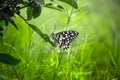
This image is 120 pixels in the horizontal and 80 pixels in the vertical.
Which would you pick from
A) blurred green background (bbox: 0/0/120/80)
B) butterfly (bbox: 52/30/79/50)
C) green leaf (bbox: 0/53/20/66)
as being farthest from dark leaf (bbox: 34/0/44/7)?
blurred green background (bbox: 0/0/120/80)

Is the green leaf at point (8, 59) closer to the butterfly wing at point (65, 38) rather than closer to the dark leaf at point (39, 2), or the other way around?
the dark leaf at point (39, 2)

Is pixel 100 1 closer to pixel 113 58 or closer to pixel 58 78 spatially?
pixel 113 58

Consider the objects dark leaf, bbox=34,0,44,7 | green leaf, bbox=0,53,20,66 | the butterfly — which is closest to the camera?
dark leaf, bbox=34,0,44,7

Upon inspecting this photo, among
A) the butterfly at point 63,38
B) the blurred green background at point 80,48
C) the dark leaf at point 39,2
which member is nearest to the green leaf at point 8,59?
the dark leaf at point 39,2

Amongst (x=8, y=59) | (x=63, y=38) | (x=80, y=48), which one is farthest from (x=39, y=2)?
(x=80, y=48)

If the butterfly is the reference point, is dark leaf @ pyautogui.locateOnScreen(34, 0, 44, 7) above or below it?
above

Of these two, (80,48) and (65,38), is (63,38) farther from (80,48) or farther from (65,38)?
(80,48)

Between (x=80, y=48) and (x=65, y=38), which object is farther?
(x=80, y=48)

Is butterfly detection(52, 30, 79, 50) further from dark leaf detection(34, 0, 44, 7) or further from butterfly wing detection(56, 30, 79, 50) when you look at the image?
dark leaf detection(34, 0, 44, 7)
